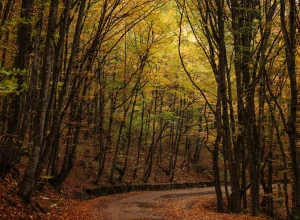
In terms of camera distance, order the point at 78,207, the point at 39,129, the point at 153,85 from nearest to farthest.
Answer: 1. the point at 39,129
2. the point at 78,207
3. the point at 153,85

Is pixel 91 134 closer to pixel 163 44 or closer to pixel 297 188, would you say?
pixel 163 44

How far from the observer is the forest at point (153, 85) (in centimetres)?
1105

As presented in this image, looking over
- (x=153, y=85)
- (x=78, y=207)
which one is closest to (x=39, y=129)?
(x=78, y=207)

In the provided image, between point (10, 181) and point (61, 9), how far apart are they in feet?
29.3

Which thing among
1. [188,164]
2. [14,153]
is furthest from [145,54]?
[188,164]

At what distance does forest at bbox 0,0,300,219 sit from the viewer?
1105 cm

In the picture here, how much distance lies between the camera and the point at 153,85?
25516 mm

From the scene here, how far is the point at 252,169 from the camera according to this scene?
13.2m

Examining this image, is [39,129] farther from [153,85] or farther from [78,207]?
[153,85]

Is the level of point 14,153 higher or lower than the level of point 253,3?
lower

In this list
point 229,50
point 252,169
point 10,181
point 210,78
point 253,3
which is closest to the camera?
point 10,181

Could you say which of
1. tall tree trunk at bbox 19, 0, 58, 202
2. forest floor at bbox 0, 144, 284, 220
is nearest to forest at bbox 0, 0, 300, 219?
tall tree trunk at bbox 19, 0, 58, 202

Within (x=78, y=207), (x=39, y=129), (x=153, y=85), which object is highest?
(x=153, y=85)

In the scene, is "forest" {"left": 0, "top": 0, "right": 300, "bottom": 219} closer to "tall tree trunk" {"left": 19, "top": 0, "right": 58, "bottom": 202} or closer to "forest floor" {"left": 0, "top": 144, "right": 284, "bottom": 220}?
"tall tree trunk" {"left": 19, "top": 0, "right": 58, "bottom": 202}
